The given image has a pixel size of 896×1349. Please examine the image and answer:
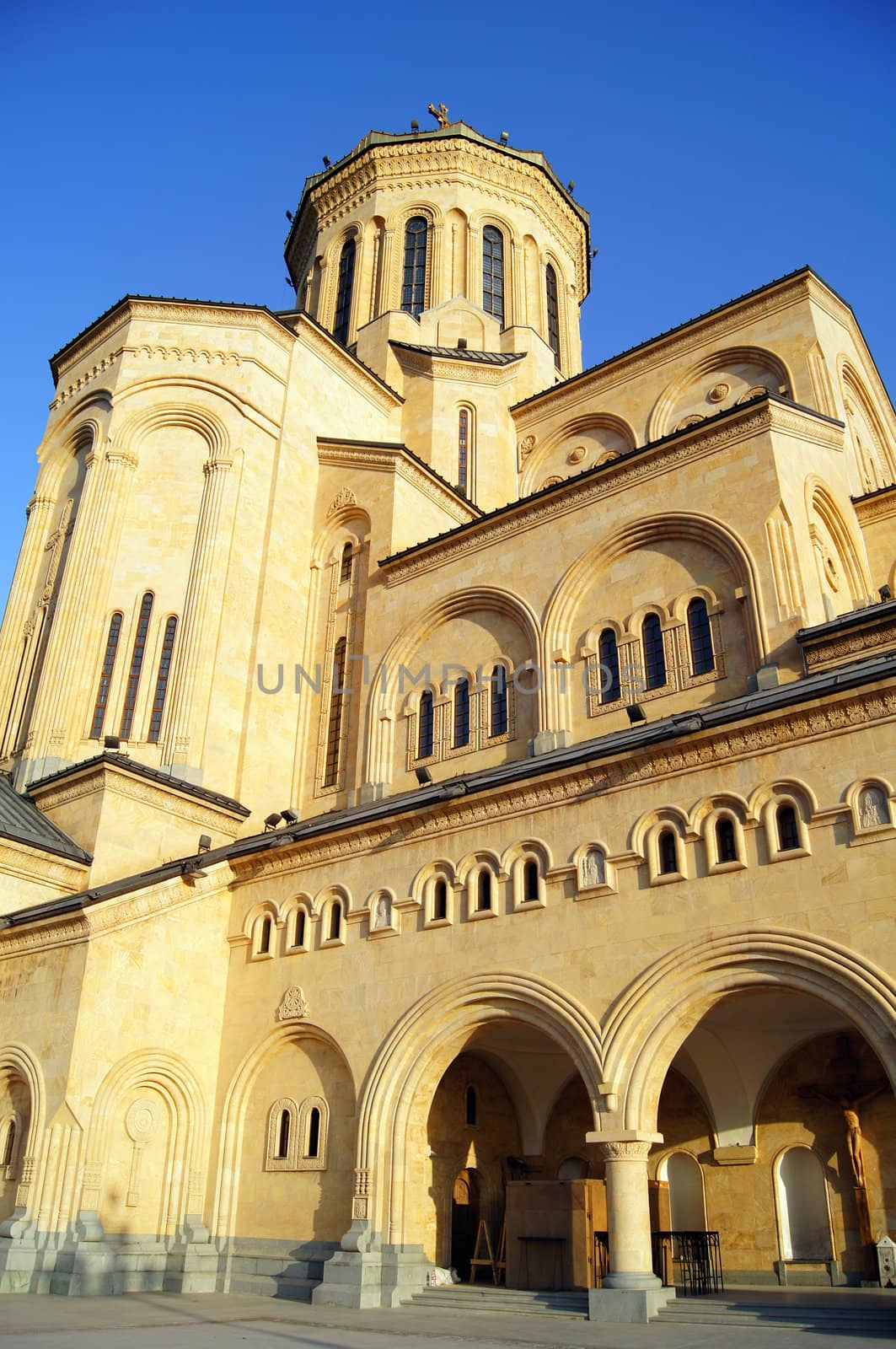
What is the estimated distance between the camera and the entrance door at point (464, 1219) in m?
16.6

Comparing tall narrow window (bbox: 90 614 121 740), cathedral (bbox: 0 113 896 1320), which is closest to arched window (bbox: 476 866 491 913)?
cathedral (bbox: 0 113 896 1320)

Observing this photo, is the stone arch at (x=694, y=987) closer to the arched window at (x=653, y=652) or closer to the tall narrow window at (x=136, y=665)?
the arched window at (x=653, y=652)

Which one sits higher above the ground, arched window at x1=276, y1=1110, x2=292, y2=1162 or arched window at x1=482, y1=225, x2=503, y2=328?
arched window at x1=482, y1=225, x2=503, y2=328

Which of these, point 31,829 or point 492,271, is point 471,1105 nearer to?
point 31,829

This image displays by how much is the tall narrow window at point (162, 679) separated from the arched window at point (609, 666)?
970 cm

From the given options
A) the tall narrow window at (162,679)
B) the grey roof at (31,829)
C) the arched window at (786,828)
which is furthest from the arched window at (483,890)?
the tall narrow window at (162,679)

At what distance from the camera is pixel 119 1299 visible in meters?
14.1

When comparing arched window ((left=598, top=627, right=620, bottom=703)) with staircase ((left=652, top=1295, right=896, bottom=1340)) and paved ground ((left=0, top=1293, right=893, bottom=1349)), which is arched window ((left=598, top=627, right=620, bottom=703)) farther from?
paved ground ((left=0, top=1293, right=893, bottom=1349))

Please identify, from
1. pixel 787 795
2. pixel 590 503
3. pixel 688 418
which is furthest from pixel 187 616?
pixel 787 795

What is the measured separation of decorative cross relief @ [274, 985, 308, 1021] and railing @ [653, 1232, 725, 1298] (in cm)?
602

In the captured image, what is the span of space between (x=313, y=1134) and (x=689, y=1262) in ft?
18.5

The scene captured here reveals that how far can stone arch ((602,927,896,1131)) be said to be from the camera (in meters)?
11.6

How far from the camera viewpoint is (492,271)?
36.4m

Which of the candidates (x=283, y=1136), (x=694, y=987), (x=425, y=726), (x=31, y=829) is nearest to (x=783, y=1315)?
(x=694, y=987)
